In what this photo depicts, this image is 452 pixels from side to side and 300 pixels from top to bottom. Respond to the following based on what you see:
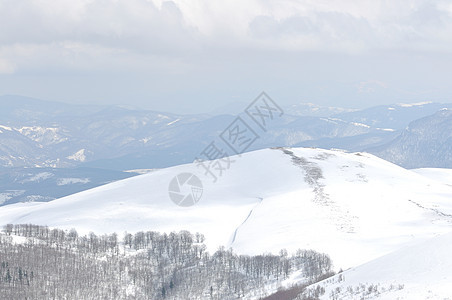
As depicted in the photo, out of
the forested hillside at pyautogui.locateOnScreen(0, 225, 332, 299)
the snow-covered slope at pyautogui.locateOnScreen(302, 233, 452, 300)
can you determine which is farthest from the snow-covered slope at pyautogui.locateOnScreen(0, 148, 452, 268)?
the snow-covered slope at pyautogui.locateOnScreen(302, 233, 452, 300)

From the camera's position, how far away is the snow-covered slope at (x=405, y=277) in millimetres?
60781

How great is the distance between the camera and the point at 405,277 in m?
66.9

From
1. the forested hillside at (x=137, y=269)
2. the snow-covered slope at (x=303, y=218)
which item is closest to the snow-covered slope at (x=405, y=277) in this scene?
the forested hillside at (x=137, y=269)

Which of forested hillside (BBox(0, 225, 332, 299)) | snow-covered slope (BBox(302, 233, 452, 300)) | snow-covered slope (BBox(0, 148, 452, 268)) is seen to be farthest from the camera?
snow-covered slope (BBox(0, 148, 452, 268))

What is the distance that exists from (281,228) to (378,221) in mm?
27137

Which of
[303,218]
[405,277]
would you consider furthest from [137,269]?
[405,277]

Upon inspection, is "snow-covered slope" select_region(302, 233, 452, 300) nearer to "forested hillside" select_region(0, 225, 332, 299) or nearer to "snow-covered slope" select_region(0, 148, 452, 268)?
"forested hillside" select_region(0, 225, 332, 299)

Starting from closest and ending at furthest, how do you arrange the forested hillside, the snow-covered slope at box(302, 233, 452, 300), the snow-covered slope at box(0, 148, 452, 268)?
the snow-covered slope at box(302, 233, 452, 300) < the forested hillside < the snow-covered slope at box(0, 148, 452, 268)

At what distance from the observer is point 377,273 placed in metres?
71.7

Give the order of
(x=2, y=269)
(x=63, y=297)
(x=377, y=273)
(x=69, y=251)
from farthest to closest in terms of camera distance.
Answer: (x=69, y=251) < (x=2, y=269) < (x=63, y=297) < (x=377, y=273)

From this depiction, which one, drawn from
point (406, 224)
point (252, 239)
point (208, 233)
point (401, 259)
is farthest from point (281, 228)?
point (401, 259)

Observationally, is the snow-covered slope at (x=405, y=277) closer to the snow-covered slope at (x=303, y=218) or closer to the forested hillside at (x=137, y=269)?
the forested hillside at (x=137, y=269)

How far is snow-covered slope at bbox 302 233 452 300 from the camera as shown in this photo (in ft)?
199

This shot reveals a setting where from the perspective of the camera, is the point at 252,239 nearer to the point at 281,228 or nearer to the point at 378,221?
the point at 281,228
